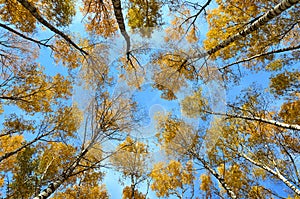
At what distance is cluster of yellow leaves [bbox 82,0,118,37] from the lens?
19.2ft

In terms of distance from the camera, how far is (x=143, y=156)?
8586mm

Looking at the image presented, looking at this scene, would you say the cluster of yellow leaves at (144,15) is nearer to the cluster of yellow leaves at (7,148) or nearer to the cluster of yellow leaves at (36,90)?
the cluster of yellow leaves at (36,90)

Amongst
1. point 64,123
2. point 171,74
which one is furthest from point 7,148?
point 171,74

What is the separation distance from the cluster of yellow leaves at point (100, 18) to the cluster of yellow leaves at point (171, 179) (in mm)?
7253

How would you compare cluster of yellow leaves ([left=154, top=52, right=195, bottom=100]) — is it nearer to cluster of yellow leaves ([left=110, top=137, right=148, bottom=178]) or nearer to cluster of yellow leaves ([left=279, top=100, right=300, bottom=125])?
cluster of yellow leaves ([left=110, top=137, right=148, bottom=178])

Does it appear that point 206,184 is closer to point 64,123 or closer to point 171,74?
point 171,74

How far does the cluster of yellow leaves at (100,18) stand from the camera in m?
5.87

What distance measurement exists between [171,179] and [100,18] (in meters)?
Result: 8.32

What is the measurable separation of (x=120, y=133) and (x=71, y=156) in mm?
3298

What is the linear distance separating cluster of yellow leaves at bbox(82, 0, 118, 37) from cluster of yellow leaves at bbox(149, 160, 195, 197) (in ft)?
23.8

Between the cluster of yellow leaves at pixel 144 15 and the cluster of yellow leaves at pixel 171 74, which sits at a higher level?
the cluster of yellow leaves at pixel 144 15

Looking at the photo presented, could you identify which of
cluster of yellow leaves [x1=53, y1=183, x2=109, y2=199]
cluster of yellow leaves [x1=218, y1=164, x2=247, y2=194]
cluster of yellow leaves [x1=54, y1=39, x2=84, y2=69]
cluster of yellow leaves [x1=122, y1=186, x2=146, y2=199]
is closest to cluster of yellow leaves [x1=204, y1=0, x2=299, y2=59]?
cluster of yellow leaves [x1=54, y1=39, x2=84, y2=69]

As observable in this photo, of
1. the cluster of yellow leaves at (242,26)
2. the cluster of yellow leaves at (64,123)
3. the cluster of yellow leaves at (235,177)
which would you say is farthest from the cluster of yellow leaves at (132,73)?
the cluster of yellow leaves at (235,177)

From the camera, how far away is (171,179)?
1122 centimetres
